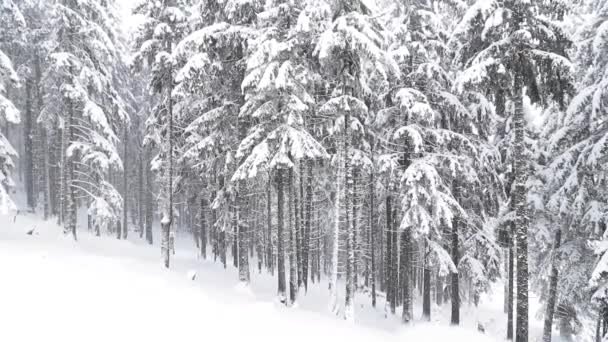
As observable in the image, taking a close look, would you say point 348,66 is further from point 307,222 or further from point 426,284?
point 426,284

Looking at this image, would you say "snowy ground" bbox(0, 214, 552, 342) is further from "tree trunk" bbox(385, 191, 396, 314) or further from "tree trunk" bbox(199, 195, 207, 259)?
"tree trunk" bbox(199, 195, 207, 259)

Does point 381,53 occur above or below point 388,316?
above

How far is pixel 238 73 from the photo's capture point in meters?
19.0

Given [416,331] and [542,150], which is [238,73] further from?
[542,150]

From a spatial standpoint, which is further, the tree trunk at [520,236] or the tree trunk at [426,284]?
the tree trunk at [426,284]

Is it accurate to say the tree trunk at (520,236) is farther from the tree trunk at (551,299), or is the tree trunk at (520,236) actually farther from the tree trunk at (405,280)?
the tree trunk at (551,299)

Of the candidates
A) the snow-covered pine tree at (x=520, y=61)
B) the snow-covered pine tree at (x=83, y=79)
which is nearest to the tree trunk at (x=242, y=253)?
the snow-covered pine tree at (x=83, y=79)

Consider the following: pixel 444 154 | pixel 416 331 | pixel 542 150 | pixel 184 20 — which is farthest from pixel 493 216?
pixel 184 20

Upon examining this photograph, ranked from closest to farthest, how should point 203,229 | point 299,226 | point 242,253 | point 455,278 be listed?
point 242,253 < point 455,278 < point 299,226 < point 203,229

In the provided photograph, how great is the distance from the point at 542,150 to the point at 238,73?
15460 millimetres

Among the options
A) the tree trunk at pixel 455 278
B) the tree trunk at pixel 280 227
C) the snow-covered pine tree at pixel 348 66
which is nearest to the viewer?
the snow-covered pine tree at pixel 348 66

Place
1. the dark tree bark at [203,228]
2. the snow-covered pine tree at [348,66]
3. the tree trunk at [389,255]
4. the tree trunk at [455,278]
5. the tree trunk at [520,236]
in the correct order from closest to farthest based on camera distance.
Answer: the tree trunk at [520,236]
the snow-covered pine tree at [348,66]
the tree trunk at [455,278]
the tree trunk at [389,255]
the dark tree bark at [203,228]

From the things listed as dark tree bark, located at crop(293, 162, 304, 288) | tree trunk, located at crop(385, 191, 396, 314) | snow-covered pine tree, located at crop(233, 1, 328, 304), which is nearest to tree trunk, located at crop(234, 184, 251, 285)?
snow-covered pine tree, located at crop(233, 1, 328, 304)

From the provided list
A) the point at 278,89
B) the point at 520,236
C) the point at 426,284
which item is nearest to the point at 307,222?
the point at 426,284
